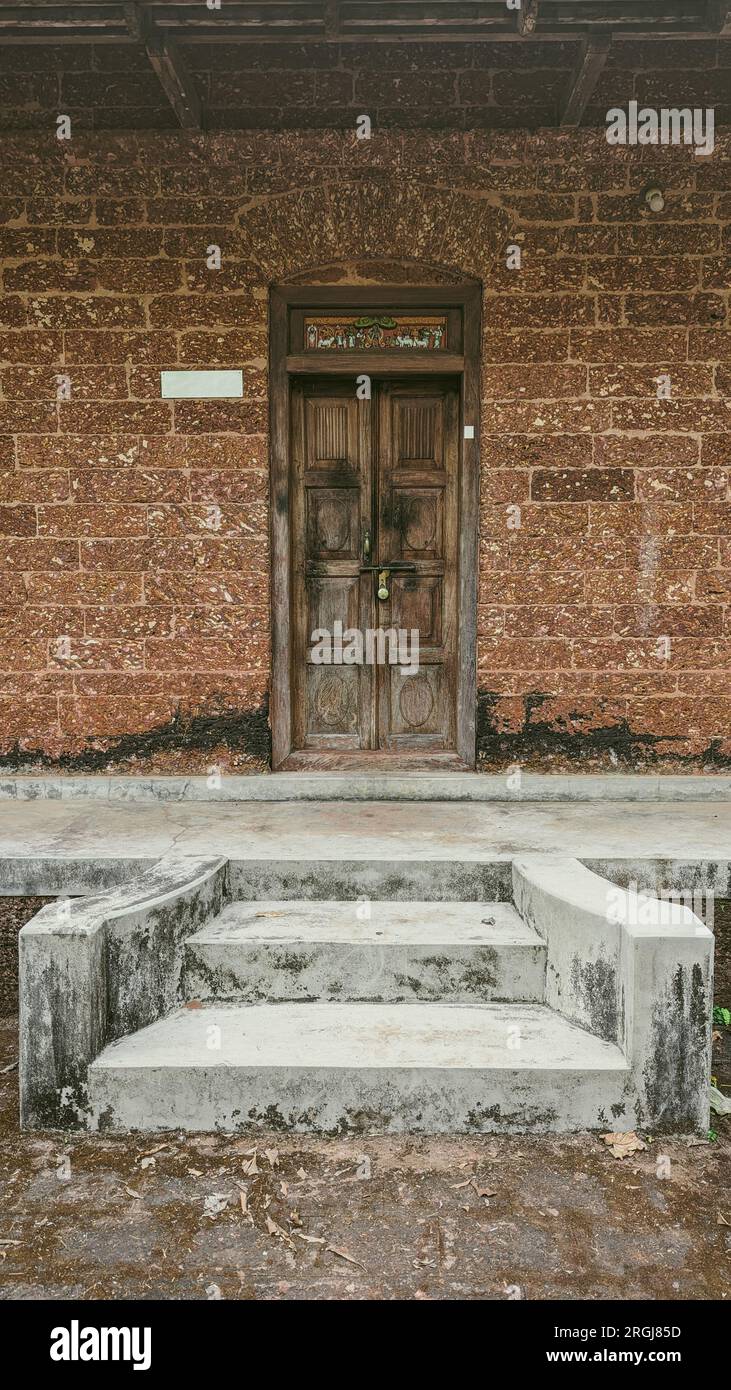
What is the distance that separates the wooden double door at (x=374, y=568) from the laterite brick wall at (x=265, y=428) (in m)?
0.32

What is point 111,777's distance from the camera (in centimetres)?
550

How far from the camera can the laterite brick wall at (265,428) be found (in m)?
5.27

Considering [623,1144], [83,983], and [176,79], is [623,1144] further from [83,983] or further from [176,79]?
[176,79]

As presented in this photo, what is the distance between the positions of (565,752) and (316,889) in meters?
2.03

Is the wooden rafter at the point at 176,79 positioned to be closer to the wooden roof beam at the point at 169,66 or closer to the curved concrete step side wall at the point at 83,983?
Result: the wooden roof beam at the point at 169,66

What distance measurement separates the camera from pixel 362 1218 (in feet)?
8.94

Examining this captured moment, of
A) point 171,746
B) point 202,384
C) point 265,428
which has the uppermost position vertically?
point 202,384

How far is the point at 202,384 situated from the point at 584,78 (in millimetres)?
2397

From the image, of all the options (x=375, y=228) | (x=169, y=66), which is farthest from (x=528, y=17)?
(x=169, y=66)

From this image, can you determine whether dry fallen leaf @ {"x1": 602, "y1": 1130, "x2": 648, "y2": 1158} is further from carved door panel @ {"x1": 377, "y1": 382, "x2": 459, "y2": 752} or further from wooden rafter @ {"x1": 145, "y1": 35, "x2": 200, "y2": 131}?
wooden rafter @ {"x1": 145, "y1": 35, "x2": 200, "y2": 131}

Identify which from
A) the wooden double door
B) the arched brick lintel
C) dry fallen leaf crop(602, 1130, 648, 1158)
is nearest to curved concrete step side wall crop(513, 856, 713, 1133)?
dry fallen leaf crop(602, 1130, 648, 1158)

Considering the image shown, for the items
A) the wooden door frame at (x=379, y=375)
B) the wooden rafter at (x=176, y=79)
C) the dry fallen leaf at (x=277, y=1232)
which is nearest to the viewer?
the dry fallen leaf at (x=277, y=1232)

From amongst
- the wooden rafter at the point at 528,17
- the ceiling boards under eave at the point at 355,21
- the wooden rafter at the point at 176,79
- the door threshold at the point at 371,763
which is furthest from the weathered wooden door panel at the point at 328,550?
the wooden rafter at the point at 528,17

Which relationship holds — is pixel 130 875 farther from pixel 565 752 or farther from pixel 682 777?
pixel 682 777
